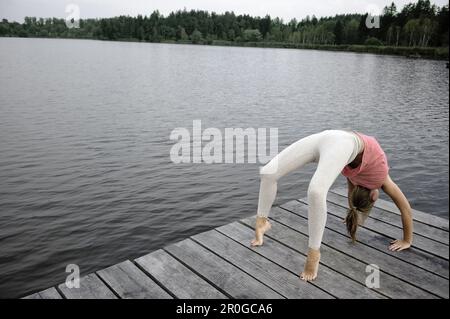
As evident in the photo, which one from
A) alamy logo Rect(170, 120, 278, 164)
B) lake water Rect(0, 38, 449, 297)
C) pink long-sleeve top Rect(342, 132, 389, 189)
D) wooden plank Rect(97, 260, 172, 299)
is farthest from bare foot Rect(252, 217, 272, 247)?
alamy logo Rect(170, 120, 278, 164)

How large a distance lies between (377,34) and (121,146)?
4797 inches

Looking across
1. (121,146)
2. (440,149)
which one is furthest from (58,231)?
(440,149)

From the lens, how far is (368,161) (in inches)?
160

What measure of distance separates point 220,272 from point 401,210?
232 cm

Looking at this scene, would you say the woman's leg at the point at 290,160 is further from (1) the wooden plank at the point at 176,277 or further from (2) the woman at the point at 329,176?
(1) the wooden plank at the point at 176,277

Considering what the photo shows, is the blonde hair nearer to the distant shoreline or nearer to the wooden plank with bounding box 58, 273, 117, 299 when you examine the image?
the wooden plank with bounding box 58, 273, 117, 299

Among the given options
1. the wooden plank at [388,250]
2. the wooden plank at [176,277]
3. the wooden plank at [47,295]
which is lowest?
the wooden plank at [47,295]

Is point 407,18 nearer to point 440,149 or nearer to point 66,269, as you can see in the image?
point 440,149

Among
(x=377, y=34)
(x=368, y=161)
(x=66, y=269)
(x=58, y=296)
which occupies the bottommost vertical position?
(x=66, y=269)

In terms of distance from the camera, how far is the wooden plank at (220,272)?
142 inches

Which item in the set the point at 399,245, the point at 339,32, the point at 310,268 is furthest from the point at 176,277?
the point at 339,32

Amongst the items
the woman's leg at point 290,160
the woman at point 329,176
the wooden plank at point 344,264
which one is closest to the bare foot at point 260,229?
the woman at point 329,176

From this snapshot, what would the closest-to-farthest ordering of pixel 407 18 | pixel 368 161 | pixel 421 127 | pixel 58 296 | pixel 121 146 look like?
pixel 58 296
pixel 368 161
pixel 121 146
pixel 421 127
pixel 407 18

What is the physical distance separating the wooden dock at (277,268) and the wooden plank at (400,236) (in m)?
0.01
